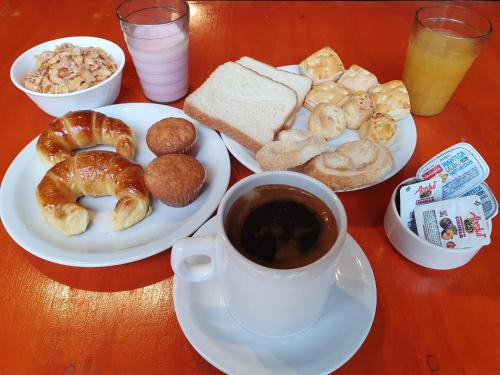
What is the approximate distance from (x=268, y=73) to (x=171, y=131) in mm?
488

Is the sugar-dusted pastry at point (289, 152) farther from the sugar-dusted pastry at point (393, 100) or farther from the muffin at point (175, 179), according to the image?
the sugar-dusted pastry at point (393, 100)

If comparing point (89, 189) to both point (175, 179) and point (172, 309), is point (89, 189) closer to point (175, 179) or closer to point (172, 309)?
point (175, 179)

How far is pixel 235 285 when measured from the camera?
664mm

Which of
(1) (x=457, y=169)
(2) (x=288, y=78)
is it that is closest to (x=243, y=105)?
(2) (x=288, y=78)

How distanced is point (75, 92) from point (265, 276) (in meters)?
0.94

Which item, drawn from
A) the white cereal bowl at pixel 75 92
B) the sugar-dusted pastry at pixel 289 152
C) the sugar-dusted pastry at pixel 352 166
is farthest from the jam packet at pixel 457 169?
the white cereal bowl at pixel 75 92

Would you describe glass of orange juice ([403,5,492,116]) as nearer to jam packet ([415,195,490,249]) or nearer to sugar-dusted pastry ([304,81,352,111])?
sugar-dusted pastry ([304,81,352,111])

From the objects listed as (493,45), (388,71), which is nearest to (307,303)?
(388,71)

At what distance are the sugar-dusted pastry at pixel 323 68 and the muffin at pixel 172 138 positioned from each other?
50cm

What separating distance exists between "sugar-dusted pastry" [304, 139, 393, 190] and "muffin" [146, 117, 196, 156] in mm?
345

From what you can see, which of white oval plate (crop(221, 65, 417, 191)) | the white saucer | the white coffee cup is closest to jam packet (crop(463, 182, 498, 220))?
white oval plate (crop(221, 65, 417, 191))

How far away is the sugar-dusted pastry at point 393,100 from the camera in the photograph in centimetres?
121

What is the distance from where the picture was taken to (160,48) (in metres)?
1.28

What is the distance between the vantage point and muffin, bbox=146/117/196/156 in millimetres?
1115
